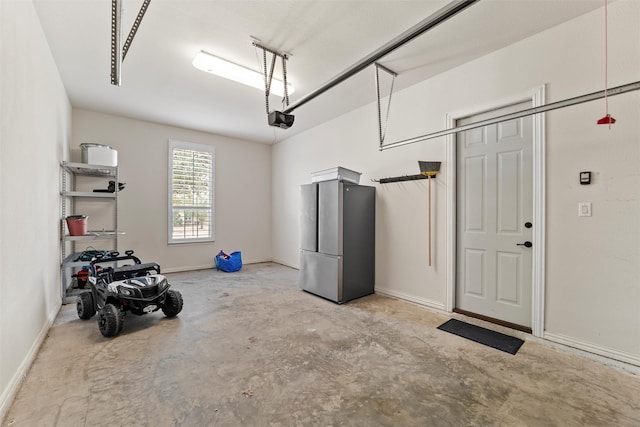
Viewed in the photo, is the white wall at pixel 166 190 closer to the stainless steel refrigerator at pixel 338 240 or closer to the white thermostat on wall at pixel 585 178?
the stainless steel refrigerator at pixel 338 240

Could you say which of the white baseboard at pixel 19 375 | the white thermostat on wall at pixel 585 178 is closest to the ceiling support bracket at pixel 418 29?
the white thermostat on wall at pixel 585 178

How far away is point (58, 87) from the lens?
3.43 metres

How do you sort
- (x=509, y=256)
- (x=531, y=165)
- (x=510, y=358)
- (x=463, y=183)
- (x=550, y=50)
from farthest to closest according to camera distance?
(x=463, y=183)
(x=509, y=256)
(x=531, y=165)
(x=550, y=50)
(x=510, y=358)

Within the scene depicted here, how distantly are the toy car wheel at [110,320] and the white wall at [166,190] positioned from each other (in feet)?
8.95

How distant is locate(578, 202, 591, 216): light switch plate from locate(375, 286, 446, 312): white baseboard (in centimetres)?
171

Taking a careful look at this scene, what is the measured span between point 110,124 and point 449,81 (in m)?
5.53

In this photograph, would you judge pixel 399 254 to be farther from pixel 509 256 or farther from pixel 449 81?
pixel 449 81

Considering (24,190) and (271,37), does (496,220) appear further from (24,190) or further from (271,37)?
(24,190)

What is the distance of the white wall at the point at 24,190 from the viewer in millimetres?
1808

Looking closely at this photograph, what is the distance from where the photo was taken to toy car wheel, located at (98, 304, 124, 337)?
104 inches

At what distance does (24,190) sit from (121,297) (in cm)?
124

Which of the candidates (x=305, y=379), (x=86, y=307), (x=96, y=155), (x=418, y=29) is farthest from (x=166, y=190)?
(x=418, y=29)

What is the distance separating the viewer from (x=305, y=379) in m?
2.05

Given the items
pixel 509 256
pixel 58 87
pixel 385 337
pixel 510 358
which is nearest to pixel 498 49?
pixel 509 256
